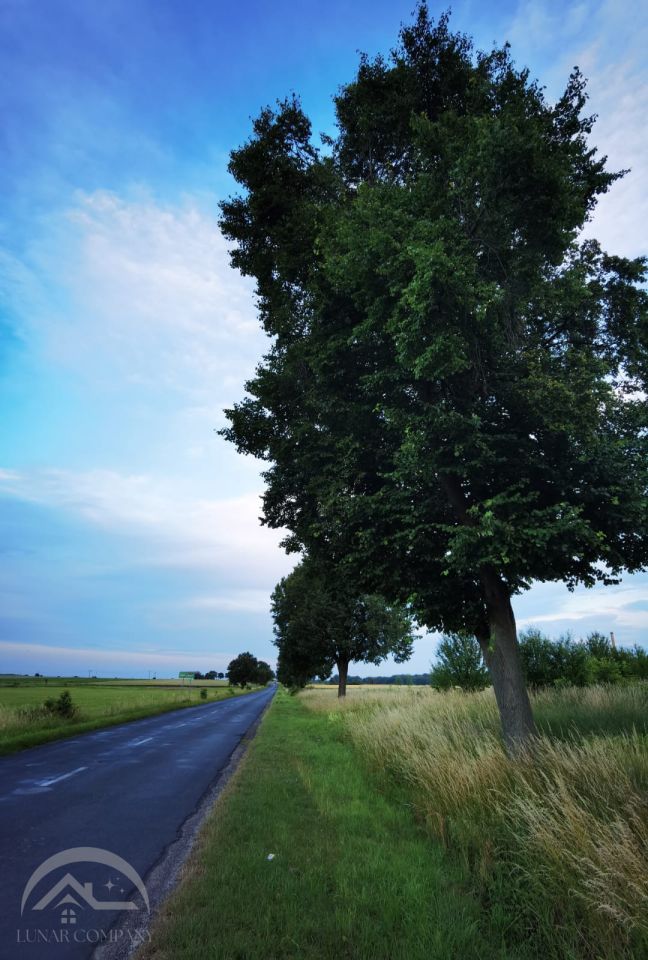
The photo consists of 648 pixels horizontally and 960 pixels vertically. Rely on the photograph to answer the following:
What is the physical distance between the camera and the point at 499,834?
536 centimetres

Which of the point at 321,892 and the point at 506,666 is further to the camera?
the point at 506,666

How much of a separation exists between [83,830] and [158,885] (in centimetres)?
248

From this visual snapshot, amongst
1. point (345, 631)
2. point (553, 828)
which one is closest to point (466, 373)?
point (553, 828)

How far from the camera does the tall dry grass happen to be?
3727 millimetres

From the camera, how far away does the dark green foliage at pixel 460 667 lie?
19.7 metres

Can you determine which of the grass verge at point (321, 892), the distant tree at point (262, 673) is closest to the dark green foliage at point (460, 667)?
the grass verge at point (321, 892)

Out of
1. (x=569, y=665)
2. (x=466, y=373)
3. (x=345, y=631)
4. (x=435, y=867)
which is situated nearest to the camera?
(x=435, y=867)

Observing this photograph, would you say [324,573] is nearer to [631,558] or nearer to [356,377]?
[356,377]

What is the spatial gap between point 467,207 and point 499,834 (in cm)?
961

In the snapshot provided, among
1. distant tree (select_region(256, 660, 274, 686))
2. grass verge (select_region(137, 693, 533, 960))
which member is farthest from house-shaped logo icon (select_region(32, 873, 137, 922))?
distant tree (select_region(256, 660, 274, 686))

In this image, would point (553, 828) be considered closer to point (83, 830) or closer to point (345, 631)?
point (83, 830)

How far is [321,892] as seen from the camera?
4.43 meters

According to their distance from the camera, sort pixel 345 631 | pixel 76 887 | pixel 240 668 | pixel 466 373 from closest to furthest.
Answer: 1. pixel 76 887
2. pixel 466 373
3. pixel 345 631
4. pixel 240 668

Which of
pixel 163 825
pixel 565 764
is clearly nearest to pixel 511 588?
pixel 565 764
